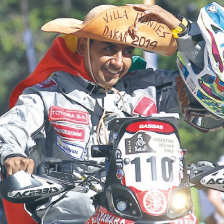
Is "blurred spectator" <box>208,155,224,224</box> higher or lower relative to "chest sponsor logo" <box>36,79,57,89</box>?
lower

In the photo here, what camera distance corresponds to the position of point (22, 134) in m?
4.44

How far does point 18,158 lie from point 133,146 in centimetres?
61

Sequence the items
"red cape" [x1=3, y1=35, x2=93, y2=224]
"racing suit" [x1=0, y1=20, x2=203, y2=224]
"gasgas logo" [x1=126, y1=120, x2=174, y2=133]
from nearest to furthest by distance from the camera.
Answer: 1. "gasgas logo" [x1=126, y1=120, x2=174, y2=133]
2. "racing suit" [x1=0, y1=20, x2=203, y2=224]
3. "red cape" [x1=3, y1=35, x2=93, y2=224]

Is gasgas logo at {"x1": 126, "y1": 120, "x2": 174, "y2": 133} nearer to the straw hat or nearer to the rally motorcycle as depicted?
the rally motorcycle

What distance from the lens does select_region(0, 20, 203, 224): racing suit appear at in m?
4.45

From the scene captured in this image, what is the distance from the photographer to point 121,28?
4684 mm

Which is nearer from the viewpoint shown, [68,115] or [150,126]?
[150,126]

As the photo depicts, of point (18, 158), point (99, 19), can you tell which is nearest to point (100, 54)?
point (99, 19)

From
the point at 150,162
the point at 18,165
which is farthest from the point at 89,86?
the point at 150,162

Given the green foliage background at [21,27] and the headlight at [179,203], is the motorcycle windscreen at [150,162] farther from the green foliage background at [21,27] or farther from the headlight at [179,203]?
Answer: the green foliage background at [21,27]

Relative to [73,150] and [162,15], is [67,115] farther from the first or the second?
[162,15]

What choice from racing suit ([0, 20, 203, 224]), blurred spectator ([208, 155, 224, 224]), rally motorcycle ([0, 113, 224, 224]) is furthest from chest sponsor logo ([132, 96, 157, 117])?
blurred spectator ([208, 155, 224, 224])

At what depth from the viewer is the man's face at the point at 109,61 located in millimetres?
4762

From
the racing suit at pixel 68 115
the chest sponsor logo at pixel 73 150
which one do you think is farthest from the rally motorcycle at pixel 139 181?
the chest sponsor logo at pixel 73 150
